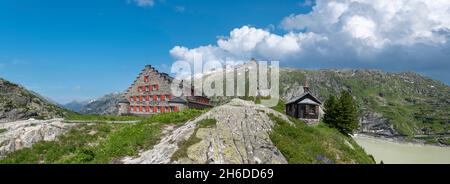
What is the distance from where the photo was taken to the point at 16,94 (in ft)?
399

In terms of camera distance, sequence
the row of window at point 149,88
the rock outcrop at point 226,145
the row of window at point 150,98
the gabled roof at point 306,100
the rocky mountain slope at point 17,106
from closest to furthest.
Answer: the rock outcrop at point 226,145, the gabled roof at point 306,100, the row of window at point 150,98, the row of window at point 149,88, the rocky mountain slope at point 17,106

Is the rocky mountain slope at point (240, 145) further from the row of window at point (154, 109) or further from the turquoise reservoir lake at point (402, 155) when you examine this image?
the row of window at point (154, 109)

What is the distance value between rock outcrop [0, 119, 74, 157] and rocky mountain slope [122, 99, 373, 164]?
51.2ft

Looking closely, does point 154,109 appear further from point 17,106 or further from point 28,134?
point 17,106

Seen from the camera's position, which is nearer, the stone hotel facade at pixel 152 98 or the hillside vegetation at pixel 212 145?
the hillside vegetation at pixel 212 145

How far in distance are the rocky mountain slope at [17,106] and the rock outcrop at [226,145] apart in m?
88.5

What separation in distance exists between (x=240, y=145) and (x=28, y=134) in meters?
26.6

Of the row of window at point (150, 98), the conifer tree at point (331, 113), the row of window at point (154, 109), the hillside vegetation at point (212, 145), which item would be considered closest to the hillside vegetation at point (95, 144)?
the hillside vegetation at point (212, 145)

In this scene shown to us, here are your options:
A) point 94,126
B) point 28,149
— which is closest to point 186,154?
point 28,149

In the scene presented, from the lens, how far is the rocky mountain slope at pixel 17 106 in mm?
102938

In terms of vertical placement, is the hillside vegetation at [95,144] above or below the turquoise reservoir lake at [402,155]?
above

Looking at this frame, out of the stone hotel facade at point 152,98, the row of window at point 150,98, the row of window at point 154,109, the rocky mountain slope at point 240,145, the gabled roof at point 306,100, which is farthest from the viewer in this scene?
the row of window at point 150,98

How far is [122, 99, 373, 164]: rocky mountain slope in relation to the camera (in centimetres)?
2228
